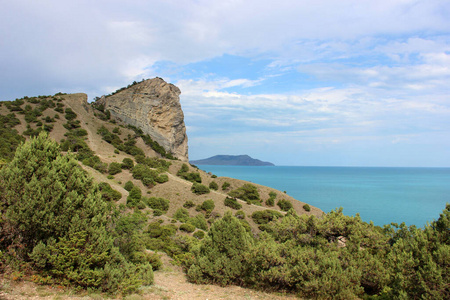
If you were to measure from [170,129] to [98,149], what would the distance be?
20.6 meters

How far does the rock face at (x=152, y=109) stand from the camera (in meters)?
60.5

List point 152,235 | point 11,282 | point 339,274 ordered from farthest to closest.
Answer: point 152,235
point 339,274
point 11,282

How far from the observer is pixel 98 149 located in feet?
146

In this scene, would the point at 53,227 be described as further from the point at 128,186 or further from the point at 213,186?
the point at 213,186

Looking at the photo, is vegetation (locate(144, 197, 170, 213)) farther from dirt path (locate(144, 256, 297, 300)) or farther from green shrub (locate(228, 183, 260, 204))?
dirt path (locate(144, 256, 297, 300))

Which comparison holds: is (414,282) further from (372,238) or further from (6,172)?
(6,172)

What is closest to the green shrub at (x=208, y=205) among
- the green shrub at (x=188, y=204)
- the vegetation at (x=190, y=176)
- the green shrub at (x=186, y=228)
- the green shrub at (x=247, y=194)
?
the green shrub at (x=188, y=204)

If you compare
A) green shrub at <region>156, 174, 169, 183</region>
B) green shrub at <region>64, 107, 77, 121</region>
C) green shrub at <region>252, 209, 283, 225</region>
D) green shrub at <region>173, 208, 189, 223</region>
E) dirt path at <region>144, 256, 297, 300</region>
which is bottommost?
green shrub at <region>252, 209, 283, 225</region>

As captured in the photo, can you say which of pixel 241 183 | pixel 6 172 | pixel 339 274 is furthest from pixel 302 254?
pixel 241 183

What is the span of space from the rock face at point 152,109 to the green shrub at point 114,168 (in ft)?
75.7

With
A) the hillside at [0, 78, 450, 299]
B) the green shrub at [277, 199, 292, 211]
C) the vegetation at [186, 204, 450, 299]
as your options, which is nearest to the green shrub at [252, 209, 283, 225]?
the green shrub at [277, 199, 292, 211]

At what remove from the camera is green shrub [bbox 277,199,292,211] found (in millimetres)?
39594

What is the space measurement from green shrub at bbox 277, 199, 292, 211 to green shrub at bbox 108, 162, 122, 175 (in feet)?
72.9

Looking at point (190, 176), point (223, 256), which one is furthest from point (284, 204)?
point (223, 256)
